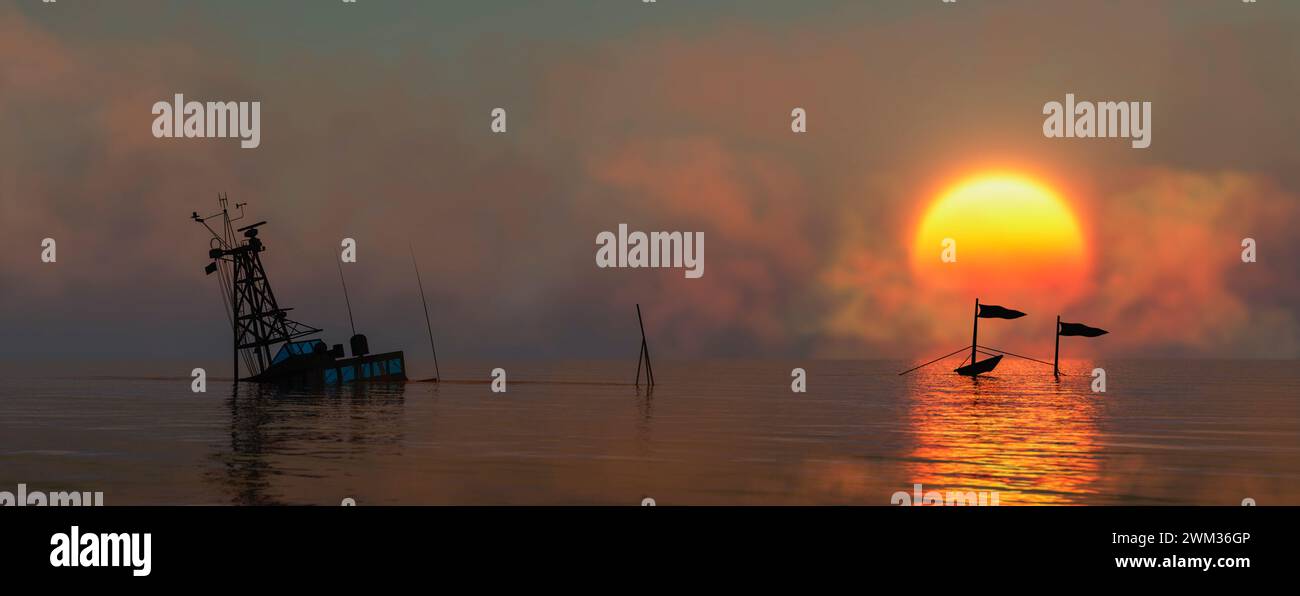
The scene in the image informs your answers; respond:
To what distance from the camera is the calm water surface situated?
110 ft

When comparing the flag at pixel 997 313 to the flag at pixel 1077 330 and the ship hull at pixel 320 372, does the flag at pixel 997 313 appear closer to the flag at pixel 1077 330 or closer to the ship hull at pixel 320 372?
the flag at pixel 1077 330

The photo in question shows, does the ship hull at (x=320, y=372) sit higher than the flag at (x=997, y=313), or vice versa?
the flag at (x=997, y=313)

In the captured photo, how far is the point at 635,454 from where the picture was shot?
46.3 metres

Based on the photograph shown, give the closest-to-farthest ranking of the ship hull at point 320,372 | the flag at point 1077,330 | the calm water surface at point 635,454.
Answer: the calm water surface at point 635,454 < the ship hull at point 320,372 < the flag at point 1077,330

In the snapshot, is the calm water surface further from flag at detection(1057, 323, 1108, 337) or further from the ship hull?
flag at detection(1057, 323, 1108, 337)

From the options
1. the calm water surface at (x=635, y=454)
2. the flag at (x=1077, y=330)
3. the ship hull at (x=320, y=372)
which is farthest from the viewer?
the flag at (x=1077, y=330)

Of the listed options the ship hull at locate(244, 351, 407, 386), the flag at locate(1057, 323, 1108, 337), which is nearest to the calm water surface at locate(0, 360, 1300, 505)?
the ship hull at locate(244, 351, 407, 386)

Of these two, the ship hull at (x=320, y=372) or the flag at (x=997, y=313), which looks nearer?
the ship hull at (x=320, y=372)

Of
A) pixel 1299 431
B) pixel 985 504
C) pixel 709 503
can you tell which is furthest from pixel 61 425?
pixel 1299 431

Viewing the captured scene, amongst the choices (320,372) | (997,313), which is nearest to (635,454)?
(320,372)

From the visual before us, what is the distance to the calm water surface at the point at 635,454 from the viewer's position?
33531 millimetres

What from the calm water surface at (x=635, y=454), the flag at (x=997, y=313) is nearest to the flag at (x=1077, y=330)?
the flag at (x=997, y=313)
